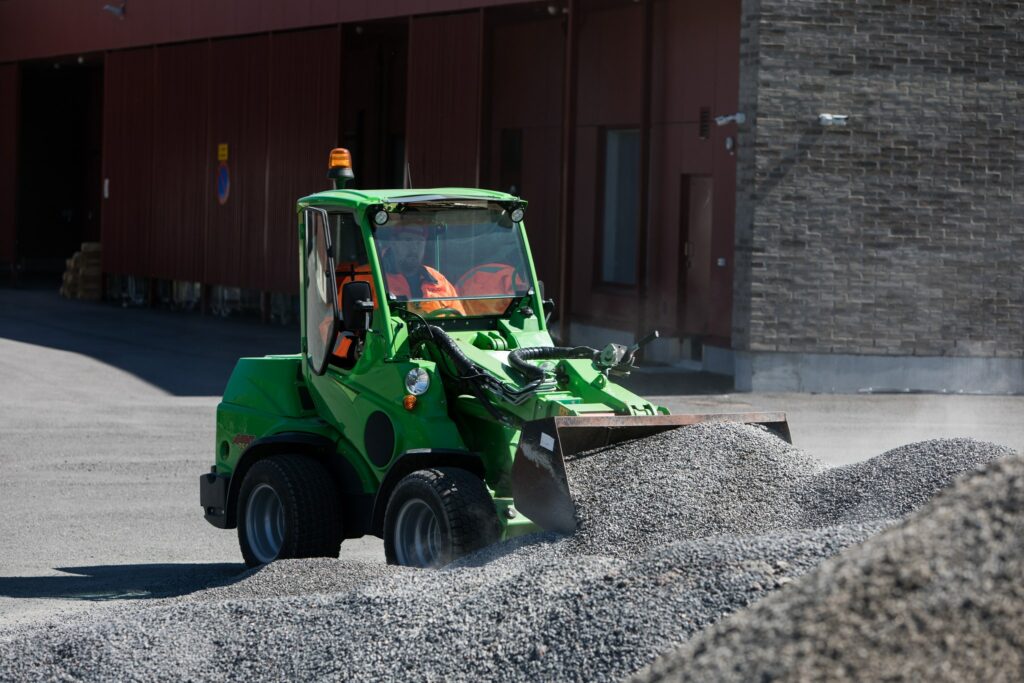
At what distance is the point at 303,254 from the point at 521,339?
1.73 meters

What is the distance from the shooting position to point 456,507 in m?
9.08

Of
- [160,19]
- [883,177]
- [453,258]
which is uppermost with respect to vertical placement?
[160,19]

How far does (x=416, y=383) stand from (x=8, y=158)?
3426 centimetres

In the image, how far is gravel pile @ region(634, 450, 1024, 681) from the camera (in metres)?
4.57

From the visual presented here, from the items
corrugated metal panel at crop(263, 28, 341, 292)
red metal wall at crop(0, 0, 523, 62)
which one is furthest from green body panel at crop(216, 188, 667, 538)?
corrugated metal panel at crop(263, 28, 341, 292)

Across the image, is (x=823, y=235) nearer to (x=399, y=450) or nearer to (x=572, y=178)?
(x=572, y=178)

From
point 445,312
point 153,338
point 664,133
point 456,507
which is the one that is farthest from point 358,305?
point 153,338

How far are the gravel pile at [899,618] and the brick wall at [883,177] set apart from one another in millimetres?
15266

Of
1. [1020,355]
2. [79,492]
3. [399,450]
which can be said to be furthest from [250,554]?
[1020,355]

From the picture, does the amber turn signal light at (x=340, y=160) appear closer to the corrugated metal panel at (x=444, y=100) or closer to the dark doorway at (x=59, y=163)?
the corrugated metal panel at (x=444, y=100)

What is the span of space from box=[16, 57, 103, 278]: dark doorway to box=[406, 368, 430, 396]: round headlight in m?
37.0

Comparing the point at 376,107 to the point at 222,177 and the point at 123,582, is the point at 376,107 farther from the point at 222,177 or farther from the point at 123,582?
the point at 123,582

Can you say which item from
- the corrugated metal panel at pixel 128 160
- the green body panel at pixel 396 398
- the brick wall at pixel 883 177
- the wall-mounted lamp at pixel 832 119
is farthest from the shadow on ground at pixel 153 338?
the green body panel at pixel 396 398

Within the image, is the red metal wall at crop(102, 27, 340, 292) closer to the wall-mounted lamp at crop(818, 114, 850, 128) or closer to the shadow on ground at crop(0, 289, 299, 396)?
the shadow on ground at crop(0, 289, 299, 396)
